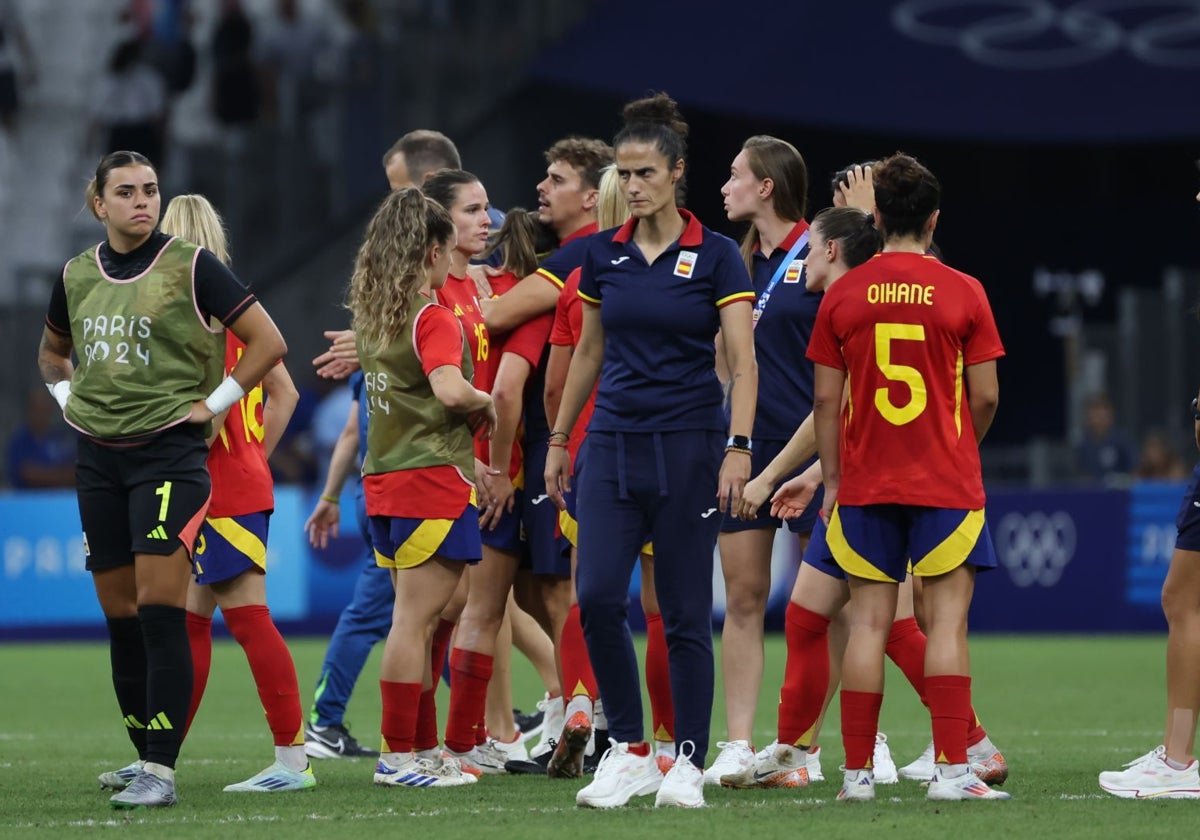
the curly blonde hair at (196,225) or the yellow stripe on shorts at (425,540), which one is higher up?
the curly blonde hair at (196,225)

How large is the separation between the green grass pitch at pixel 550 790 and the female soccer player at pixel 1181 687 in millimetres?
185

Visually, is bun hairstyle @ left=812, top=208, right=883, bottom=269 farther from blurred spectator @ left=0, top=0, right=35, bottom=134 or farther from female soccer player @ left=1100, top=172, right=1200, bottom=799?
blurred spectator @ left=0, top=0, right=35, bottom=134

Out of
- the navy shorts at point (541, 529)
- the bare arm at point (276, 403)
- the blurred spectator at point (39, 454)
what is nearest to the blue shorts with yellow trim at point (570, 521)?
the navy shorts at point (541, 529)

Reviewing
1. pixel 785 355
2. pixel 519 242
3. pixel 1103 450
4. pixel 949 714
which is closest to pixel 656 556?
pixel 949 714

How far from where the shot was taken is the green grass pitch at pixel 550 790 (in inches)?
236

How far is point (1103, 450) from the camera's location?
1719 centimetres

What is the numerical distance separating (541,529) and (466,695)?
2.27 ft

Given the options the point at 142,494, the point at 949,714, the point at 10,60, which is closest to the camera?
the point at 949,714

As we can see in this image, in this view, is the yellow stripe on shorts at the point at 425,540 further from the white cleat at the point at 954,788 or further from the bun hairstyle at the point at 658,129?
the white cleat at the point at 954,788

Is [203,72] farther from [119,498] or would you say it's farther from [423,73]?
[119,498]

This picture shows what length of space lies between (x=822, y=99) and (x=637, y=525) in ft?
39.9

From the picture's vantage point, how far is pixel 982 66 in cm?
1869

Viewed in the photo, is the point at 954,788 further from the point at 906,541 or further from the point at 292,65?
the point at 292,65

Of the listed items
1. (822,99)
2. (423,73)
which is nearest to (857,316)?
(822,99)
